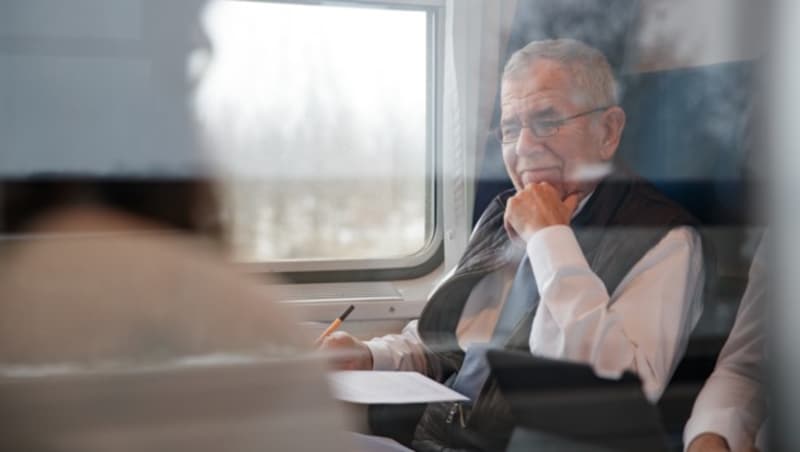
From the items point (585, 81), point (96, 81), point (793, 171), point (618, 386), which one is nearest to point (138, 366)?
point (96, 81)

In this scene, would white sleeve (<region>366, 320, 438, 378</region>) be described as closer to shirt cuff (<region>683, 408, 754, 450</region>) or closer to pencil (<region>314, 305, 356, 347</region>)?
pencil (<region>314, 305, 356, 347</region>)

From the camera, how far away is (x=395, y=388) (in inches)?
76.6

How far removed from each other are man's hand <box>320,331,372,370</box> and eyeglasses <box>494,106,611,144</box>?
1.68ft

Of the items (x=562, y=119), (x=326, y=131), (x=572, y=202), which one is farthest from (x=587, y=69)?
(x=326, y=131)

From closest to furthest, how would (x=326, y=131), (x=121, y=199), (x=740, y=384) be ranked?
(x=121, y=199) < (x=326, y=131) < (x=740, y=384)

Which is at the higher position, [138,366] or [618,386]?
[138,366]

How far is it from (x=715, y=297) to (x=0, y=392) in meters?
1.37

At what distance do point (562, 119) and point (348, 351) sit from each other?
0.61m

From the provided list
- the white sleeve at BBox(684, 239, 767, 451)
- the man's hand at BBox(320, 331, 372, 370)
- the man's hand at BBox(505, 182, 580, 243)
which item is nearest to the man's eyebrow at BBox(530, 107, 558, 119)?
the man's hand at BBox(505, 182, 580, 243)

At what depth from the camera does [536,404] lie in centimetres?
174

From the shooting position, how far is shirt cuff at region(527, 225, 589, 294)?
1.92 metres

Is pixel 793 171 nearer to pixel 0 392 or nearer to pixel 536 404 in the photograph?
pixel 536 404

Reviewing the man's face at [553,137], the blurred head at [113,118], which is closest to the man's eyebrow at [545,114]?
the man's face at [553,137]

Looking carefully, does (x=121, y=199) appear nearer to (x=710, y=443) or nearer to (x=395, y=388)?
(x=395, y=388)
